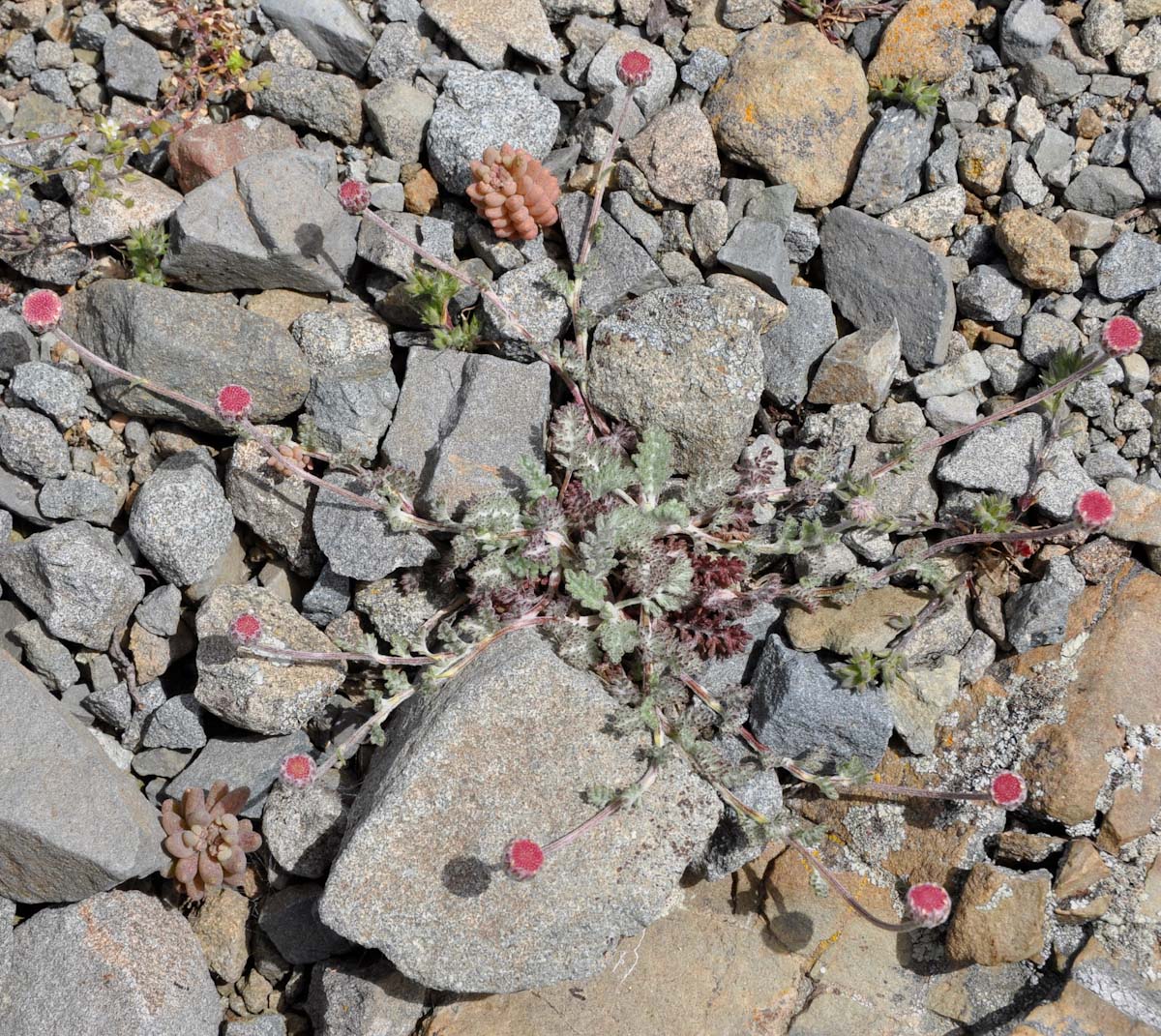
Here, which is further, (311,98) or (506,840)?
(311,98)

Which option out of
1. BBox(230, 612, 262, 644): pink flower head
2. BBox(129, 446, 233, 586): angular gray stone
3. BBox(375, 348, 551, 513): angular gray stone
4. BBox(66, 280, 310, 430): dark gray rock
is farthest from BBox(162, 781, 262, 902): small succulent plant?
BBox(66, 280, 310, 430): dark gray rock

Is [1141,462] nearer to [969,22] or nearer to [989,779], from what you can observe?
[989,779]

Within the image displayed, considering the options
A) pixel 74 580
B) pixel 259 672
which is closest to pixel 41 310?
pixel 74 580

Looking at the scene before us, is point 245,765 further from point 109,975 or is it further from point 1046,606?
point 1046,606

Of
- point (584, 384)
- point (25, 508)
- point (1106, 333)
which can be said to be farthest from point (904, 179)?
point (25, 508)

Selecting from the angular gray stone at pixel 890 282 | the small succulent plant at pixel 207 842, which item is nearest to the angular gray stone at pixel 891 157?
the angular gray stone at pixel 890 282

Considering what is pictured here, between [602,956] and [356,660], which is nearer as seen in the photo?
[602,956]

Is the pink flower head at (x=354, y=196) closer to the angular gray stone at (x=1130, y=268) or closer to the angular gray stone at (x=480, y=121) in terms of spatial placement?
the angular gray stone at (x=480, y=121)
